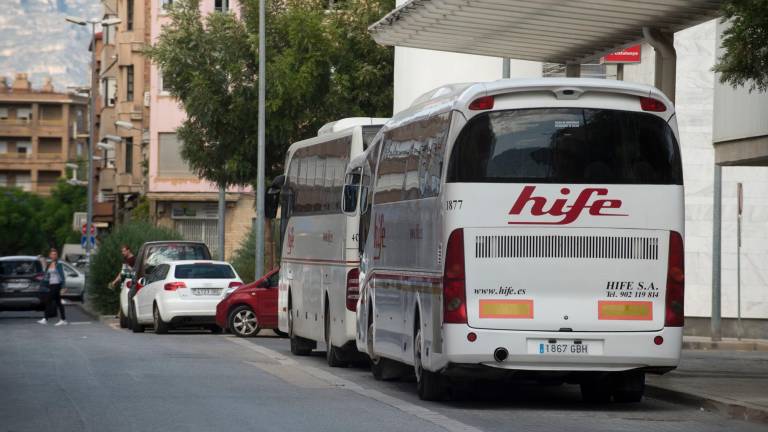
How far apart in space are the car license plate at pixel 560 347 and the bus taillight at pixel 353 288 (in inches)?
262

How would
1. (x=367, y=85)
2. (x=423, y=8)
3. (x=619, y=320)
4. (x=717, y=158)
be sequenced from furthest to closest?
A: 1. (x=367, y=85)
2. (x=717, y=158)
3. (x=423, y=8)
4. (x=619, y=320)

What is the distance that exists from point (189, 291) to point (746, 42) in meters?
21.0

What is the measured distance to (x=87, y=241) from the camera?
72.3 meters

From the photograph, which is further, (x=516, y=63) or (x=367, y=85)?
(x=367, y=85)

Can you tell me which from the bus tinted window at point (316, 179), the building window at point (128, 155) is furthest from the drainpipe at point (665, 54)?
the building window at point (128, 155)

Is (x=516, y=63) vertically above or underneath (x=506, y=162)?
above

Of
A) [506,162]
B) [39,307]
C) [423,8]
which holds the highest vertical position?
[423,8]

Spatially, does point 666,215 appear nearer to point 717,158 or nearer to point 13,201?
point 717,158

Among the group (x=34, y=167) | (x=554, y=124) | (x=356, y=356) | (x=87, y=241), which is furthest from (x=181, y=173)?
(x=34, y=167)

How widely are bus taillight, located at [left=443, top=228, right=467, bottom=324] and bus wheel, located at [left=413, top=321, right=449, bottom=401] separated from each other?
1.09 metres

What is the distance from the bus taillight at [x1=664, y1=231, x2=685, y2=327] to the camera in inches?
640

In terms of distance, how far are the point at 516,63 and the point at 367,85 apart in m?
4.42

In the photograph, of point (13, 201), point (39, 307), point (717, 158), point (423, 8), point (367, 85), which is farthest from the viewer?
point (13, 201)

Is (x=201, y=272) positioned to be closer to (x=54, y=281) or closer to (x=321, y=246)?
(x=54, y=281)
